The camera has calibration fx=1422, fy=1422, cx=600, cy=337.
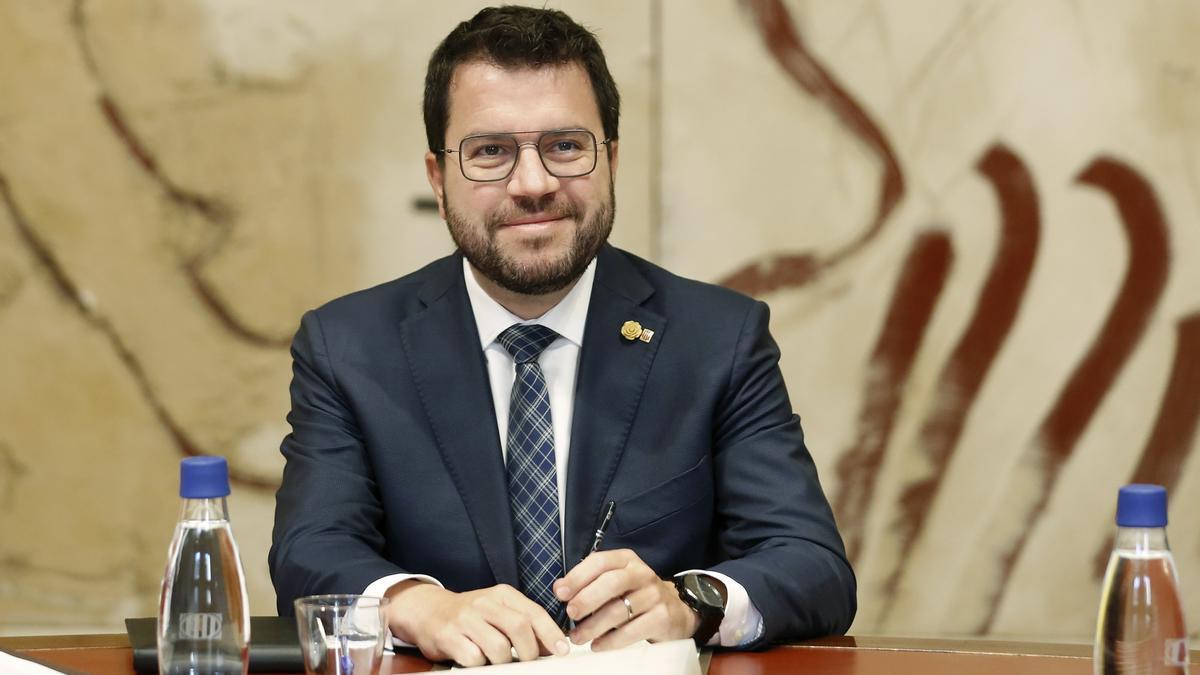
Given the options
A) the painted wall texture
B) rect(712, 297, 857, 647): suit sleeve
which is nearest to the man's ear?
rect(712, 297, 857, 647): suit sleeve

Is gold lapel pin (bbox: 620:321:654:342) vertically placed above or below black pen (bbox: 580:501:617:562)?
above

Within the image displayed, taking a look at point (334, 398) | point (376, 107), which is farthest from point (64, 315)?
point (334, 398)

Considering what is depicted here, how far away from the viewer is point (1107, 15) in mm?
3082

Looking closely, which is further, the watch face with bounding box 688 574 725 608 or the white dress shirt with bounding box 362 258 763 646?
the white dress shirt with bounding box 362 258 763 646

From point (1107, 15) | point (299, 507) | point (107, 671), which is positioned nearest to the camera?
point (107, 671)

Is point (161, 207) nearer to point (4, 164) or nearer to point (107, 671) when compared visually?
point (4, 164)

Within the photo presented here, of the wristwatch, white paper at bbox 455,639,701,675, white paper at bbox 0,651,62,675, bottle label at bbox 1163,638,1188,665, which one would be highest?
bottle label at bbox 1163,638,1188,665

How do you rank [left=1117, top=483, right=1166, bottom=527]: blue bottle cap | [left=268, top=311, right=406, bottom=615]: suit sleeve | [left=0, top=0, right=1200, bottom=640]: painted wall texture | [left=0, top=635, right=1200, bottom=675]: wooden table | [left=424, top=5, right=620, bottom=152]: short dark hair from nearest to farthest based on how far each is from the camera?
1. [left=1117, top=483, right=1166, bottom=527]: blue bottle cap
2. [left=0, top=635, right=1200, bottom=675]: wooden table
3. [left=268, top=311, right=406, bottom=615]: suit sleeve
4. [left=424, top=5, right=620, bottom=152]: short dark hair
5. [left=0, top=0, right=1200, bottom=640]: painted wall texture

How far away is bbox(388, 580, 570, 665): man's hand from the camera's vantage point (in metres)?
1.50

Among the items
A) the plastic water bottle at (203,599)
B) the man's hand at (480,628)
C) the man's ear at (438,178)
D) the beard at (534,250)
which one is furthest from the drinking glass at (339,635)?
the man's ear at (438,178)

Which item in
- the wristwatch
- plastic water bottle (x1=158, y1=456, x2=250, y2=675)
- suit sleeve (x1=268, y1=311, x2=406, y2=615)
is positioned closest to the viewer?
plastic water bottle (x1=158, y1=456, x2=250, y2=675)

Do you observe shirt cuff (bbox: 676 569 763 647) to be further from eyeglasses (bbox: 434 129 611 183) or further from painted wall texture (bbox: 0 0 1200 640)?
painted wall texture (bbox: 0 0 1200 640)

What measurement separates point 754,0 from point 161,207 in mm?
1389

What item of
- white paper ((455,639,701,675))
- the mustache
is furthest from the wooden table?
the mustache
